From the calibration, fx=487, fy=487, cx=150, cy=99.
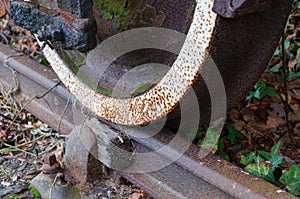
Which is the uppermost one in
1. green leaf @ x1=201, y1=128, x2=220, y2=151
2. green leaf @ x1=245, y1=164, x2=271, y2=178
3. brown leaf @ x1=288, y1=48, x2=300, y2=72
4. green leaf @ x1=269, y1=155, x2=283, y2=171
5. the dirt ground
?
brown leaf @ x1=288, y1=48, x2=300, y2=72

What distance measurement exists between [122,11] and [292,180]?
3.59ft

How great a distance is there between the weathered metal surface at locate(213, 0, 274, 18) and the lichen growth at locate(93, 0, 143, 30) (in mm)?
678

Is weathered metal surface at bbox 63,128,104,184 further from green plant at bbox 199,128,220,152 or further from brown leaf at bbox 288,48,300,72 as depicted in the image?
brown leaf at bbox 288,48,300,72

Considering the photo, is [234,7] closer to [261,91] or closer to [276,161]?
[276,161]

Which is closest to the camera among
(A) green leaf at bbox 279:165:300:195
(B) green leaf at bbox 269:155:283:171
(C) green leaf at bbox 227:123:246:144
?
(A) green leaf at bbox 279:165:300:195

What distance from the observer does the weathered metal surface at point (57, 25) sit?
2.14 m

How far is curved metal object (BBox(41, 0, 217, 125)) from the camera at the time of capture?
1780 mm

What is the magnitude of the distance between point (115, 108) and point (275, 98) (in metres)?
1.50

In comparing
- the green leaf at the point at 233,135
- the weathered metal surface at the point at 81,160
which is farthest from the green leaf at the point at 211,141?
the weathered metal surface at the point at 81,160

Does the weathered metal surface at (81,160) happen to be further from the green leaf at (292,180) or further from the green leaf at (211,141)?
the green leaf at (292,180)

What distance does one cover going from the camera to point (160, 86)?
2023 mm

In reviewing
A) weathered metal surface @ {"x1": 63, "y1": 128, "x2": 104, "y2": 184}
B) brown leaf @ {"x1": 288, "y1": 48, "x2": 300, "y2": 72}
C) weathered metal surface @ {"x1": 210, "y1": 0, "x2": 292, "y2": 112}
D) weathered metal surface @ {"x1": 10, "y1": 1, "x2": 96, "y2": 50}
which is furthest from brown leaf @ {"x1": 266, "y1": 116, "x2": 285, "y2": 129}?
weathered metal surface @ {"x1": 10, "y1": 1, "x2": 96, "y2": 50}

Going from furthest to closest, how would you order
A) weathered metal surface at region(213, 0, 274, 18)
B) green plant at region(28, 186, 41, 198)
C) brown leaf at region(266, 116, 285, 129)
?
1. brown leaf at region(266, 116, 285, 129)
2. green plant at region(28, 186, 41, 198)
3. weathered metal surface at region(213, 0, 274, 18)

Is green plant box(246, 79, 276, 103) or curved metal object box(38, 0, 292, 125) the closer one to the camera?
curved metal object box(38, 0, 292, 125)
